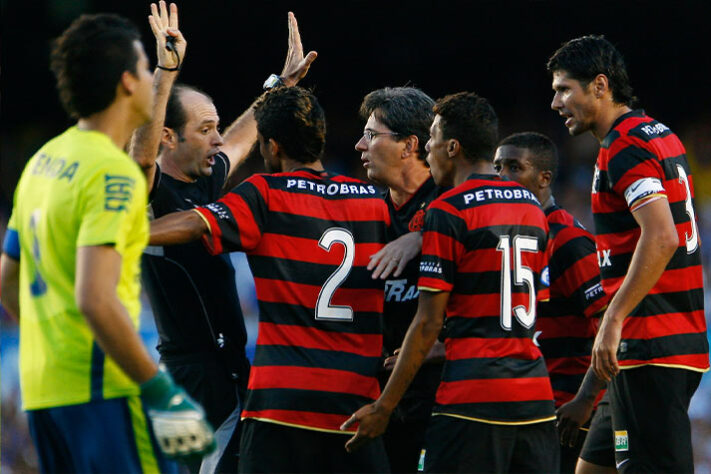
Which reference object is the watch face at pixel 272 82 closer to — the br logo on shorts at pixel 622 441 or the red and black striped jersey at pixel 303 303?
the red and black striped jersey at pixel 303 303

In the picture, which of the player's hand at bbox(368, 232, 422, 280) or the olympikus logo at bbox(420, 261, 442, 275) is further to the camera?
the player's hand at bbox(368, 232, 422, 280)

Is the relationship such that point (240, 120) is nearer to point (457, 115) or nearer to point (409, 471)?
point (457, 115)

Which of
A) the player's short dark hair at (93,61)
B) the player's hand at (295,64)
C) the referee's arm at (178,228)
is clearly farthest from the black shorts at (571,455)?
the player's short dark hair at (93,61)

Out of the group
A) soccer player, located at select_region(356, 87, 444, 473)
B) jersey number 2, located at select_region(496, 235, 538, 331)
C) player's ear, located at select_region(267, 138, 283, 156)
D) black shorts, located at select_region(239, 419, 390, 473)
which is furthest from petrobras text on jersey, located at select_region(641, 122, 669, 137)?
black shorts, located at select_region(239, 419, 390, 473)

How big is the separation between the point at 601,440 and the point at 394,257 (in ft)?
6.27

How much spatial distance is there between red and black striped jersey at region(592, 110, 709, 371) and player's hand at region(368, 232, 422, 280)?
1078 millimetres

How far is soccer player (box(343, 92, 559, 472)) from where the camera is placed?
4.31 meters

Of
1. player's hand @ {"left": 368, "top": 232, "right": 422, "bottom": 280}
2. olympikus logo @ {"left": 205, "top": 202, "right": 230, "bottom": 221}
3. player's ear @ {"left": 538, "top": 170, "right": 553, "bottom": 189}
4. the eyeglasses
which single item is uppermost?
the eyeglasses

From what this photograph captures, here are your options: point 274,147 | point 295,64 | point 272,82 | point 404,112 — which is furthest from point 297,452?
point 295,64

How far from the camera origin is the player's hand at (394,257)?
14.8ft

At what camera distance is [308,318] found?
14.8 feet

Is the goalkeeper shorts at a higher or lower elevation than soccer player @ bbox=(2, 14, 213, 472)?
lower

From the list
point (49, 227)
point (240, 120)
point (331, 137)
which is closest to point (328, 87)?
point (331, 137)

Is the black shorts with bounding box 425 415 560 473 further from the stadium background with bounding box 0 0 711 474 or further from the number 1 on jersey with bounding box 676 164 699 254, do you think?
the stadium background with bounding box 0 0 711 474
